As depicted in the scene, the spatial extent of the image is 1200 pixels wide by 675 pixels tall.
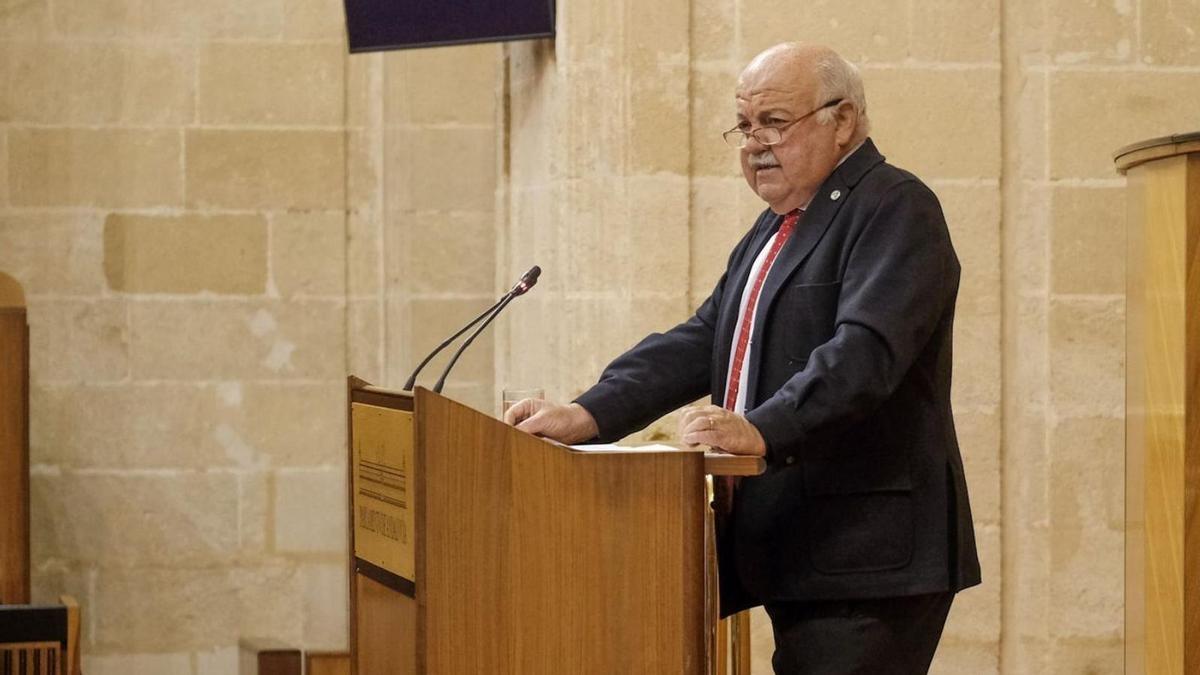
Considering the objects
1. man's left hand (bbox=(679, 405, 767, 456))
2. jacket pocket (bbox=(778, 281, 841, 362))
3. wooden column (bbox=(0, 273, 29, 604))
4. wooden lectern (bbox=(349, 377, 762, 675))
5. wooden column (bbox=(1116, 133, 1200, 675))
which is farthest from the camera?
wooden column (bbox=(0, 273, 29, 604))

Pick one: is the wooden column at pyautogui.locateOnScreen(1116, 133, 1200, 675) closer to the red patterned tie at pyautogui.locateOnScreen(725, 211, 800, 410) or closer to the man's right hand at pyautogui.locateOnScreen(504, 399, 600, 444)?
the red patterned tie at pyautogui.locateOnScreen(725, 211, 800, 410)

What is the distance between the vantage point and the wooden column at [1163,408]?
10.2ft

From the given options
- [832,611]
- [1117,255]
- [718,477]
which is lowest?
[832,611]

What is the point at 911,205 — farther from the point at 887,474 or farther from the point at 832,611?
the point at 832,611

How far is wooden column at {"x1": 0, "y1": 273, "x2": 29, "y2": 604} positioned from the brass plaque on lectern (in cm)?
230

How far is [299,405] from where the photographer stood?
604cm

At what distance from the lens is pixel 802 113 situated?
2957 mm

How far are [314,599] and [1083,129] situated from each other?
3.03 meters

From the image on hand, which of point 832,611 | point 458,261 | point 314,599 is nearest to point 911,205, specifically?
point 832,611

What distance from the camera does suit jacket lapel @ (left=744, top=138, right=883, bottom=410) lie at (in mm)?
2906

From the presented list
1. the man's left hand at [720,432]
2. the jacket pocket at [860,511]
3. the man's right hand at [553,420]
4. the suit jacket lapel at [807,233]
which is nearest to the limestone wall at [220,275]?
the man's right hand at [553,420]

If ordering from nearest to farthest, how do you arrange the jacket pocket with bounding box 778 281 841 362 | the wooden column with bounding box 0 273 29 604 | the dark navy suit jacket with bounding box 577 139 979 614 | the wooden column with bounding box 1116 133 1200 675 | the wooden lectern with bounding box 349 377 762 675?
the wooden lectern with bounding box 349 377 762 675, the dark navy suit jacket with bounding box 577 139 979 614, the jacket pocket with bounding box 778 281 841 362, the wooden column with bounding box 1116 133 1200 675, the wooden column with bounding box 0 273 29 604

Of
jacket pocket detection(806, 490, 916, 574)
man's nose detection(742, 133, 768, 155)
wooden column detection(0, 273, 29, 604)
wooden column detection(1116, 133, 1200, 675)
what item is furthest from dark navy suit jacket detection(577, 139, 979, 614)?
wooden column detection(0, 273, 29, 604)

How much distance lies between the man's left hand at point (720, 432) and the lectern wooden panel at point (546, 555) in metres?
0.05
